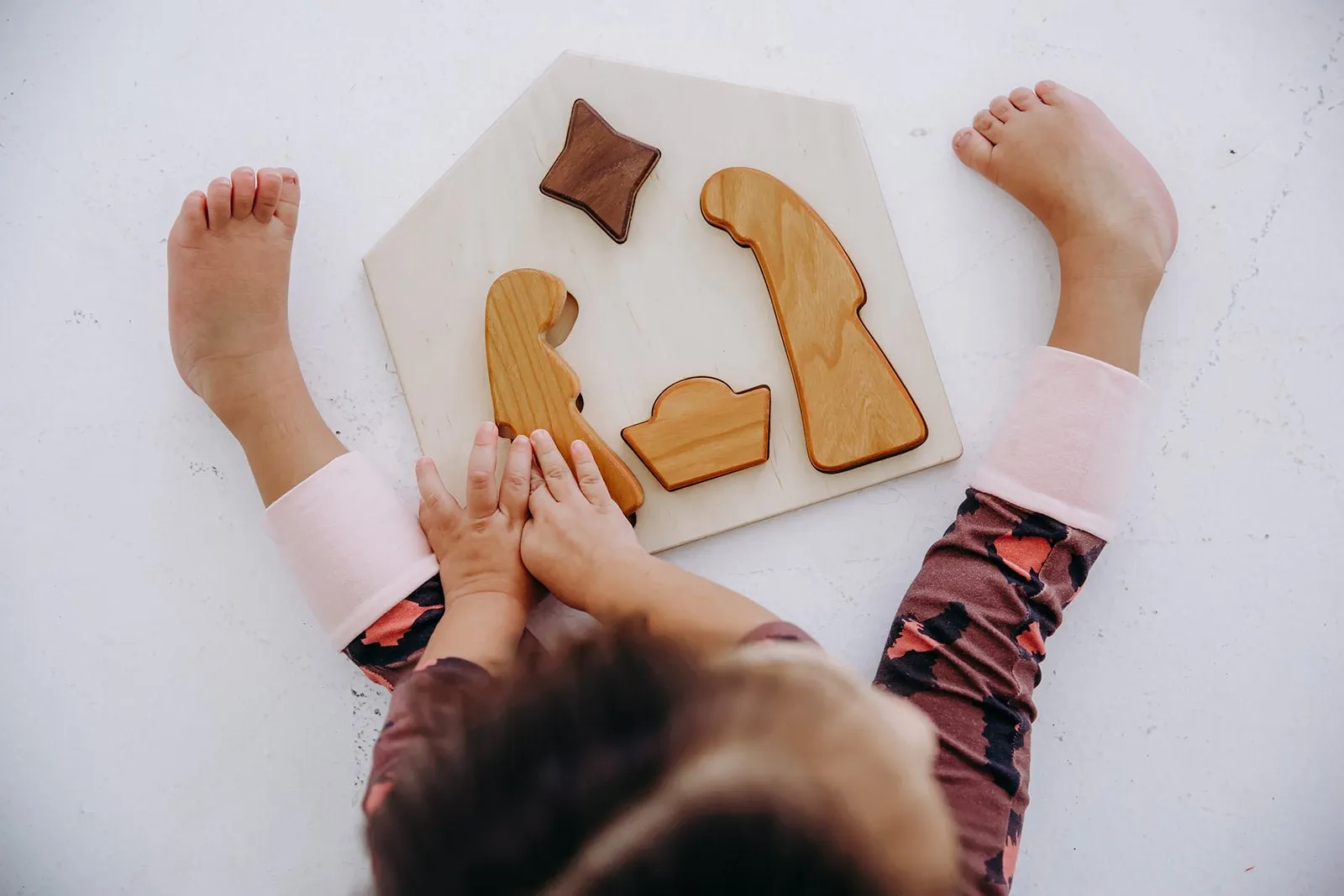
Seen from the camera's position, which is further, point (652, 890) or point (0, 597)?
point (0, 597)

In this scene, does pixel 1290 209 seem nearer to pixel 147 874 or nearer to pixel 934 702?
pixel 934 702

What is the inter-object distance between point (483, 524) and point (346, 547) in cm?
11

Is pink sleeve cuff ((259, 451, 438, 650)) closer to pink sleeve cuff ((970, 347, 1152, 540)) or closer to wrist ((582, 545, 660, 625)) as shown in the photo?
wrist ((582, 545, 660, 625))

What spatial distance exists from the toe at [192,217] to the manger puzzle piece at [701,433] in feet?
1.36

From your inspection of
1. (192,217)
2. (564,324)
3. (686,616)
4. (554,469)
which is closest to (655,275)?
(564,324)

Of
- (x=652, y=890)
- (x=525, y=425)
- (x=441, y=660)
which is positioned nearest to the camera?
(x=652, y=890)

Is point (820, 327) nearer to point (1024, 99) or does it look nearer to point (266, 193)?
point (1024, 99)

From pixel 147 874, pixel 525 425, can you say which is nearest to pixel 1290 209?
pixel 525 425

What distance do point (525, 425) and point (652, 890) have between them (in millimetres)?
404

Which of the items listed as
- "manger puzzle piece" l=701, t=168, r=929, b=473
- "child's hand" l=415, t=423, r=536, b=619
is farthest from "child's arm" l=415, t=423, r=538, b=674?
"manger puzzle piece" l=701, t=168, r=929, b=473

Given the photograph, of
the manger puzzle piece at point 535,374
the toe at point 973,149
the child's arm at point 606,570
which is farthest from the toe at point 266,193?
the toe at point 973,149

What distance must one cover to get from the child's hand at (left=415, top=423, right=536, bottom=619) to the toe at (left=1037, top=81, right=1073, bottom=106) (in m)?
0.55

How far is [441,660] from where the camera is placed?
0.64 m

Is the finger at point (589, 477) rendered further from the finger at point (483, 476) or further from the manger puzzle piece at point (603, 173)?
the manger puzzle piece at point (603, 173)
